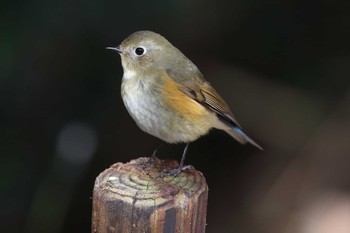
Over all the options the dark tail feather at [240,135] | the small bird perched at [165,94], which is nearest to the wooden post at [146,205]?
the small bird perched at [165,94]

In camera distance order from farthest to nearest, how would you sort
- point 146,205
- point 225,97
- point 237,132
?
1. point 225,97
2. point 237,132
3. point 146,205

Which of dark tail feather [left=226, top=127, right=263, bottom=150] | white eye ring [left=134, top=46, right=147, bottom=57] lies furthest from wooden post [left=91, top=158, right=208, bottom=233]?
dark tail feather [left=226, top=127, right=263, bottom=150]

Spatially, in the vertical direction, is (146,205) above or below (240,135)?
below

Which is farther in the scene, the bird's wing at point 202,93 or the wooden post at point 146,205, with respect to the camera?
the bird's wing at point 202,93

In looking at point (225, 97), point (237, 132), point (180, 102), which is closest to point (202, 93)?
point (180, 102)

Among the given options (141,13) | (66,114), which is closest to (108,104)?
(66,114)

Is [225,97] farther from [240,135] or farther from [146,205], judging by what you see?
[146,205]

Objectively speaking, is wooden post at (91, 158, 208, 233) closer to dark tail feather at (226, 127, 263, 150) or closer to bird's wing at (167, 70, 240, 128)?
bird's wing at (167, 70, 240, 128)

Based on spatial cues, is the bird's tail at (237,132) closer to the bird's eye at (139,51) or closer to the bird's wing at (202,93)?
the bird's wing at (202,93)
